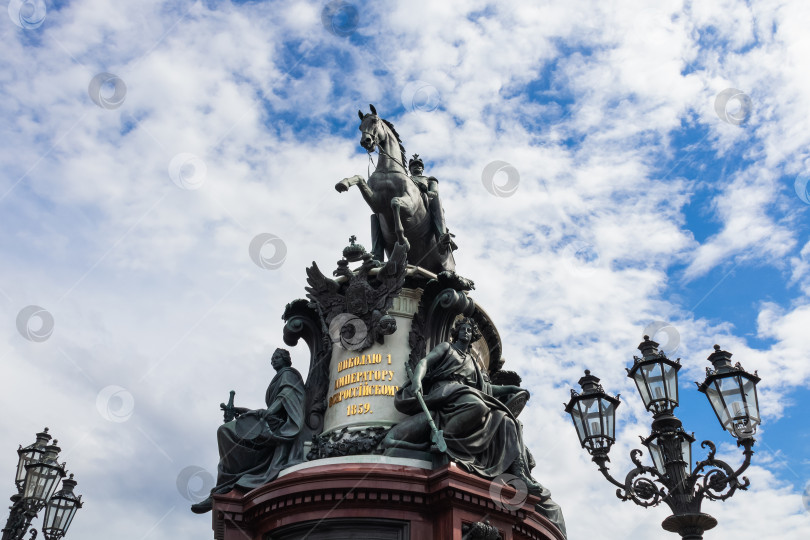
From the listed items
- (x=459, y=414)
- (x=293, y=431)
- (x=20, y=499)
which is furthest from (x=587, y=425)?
(x=20, y=499)

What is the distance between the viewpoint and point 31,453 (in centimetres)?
1478

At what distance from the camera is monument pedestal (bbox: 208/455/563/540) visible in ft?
42.5

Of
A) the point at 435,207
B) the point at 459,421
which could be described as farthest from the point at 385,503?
the point at 435,207

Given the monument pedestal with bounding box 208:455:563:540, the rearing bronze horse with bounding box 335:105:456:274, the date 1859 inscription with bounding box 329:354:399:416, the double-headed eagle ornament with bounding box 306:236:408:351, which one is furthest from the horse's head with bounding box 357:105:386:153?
the monument pedestal with bounding box 208:455:563:540

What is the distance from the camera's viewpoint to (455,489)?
1285cm

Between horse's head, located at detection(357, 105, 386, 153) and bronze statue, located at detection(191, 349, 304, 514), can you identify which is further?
horse's head, located at detection(357, 105, 386, 153)

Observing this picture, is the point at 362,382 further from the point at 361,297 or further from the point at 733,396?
the point at 733,396

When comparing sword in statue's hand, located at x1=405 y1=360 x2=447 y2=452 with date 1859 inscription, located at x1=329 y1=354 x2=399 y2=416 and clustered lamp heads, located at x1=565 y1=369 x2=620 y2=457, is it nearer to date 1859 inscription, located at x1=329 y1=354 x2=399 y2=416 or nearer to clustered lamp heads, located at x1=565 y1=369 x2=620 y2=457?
date 1859 inscription, located at x1=329 y1=354 x2=399 y2=416

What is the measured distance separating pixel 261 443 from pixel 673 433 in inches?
304

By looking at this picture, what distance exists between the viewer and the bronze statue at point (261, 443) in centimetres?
1470

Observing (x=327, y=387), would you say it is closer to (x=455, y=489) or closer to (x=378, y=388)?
(x=378, y=388)

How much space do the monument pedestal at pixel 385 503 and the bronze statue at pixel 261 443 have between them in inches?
41.0

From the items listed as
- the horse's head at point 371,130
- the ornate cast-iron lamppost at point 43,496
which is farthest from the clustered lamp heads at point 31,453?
the horse's head at point 371,130

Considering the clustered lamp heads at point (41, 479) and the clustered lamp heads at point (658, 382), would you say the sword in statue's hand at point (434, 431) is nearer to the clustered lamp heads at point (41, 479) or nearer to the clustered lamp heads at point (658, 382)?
the clustered lamp heads at point (658, 382)
